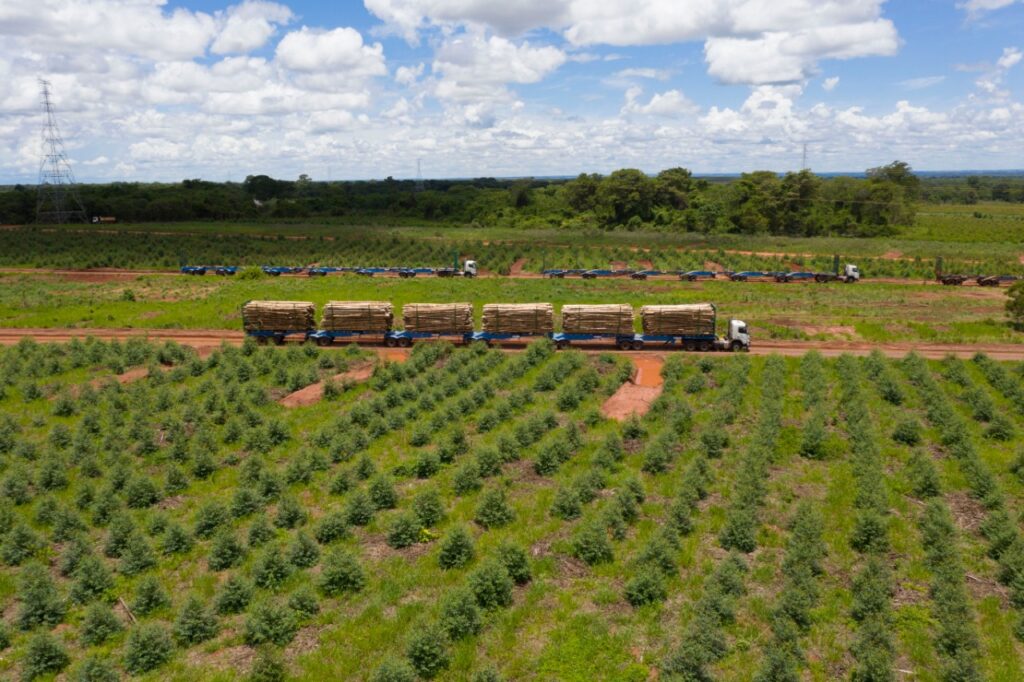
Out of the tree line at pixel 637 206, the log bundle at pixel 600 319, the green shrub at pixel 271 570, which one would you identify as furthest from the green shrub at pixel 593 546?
the tree line at pixel 637 206

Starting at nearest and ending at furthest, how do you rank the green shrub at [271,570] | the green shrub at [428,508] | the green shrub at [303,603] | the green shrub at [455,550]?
1. the green shrub at [303,603]
2. the green shrub at [271,570]
3. the green shrub at [455,550]
4. the green shrub at [428,508]

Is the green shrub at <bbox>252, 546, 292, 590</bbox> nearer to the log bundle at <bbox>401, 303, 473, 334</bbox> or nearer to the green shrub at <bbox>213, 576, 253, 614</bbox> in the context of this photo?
the green shrub at <bbox>213, 576, 253, 614</bbox>

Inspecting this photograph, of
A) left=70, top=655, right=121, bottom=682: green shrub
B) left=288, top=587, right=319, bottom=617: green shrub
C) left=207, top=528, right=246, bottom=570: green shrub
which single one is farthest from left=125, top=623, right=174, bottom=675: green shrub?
left=207, top=528, right=246, bottom=570: green shrub

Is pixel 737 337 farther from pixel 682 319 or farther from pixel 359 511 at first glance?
pixel 359 511

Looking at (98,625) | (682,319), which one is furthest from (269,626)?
(682,319)

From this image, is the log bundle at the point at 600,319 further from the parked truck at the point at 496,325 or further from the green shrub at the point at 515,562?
the green shrub at the point at 515,562

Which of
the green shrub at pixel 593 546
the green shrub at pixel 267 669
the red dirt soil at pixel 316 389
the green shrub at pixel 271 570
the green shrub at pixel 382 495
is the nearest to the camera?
the green shrub at pixel 267 669

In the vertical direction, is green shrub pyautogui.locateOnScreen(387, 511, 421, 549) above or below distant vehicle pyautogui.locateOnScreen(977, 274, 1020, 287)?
below
